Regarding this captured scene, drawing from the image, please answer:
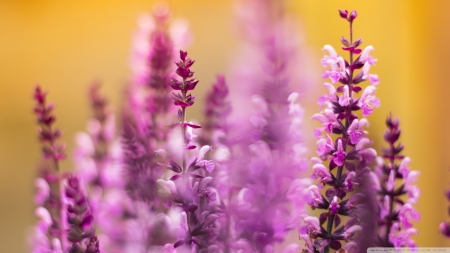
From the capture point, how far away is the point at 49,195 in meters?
0.56

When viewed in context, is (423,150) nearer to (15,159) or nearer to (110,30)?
(110,30)

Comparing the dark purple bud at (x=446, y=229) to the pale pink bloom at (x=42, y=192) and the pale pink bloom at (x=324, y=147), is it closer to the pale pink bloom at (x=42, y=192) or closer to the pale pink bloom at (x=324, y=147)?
the pale pink bloom at (x=324, y=147)

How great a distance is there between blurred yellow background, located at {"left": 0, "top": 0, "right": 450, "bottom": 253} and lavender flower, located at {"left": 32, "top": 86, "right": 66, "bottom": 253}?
1.52 feet

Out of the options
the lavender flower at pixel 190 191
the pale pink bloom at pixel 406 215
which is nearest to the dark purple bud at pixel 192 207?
the lavender flower at pixel 190 191

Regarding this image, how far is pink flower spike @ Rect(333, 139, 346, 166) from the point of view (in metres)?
0.42

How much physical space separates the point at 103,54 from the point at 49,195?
2.15ft

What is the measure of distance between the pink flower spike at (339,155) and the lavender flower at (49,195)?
302 millimetres

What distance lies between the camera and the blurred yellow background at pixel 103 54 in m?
1.00

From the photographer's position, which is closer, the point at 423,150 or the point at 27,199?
the point at 423,150

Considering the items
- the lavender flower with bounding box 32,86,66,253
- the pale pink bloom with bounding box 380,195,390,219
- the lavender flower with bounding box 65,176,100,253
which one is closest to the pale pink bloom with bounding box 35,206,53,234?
the lavender flower with bounding box 32,86,66,253

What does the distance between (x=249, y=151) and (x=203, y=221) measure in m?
0.09

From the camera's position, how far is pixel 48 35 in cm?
115

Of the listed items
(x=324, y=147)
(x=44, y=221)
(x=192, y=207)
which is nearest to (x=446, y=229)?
(x=324, y=147)

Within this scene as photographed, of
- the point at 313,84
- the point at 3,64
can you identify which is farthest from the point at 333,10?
the point at 3,64
